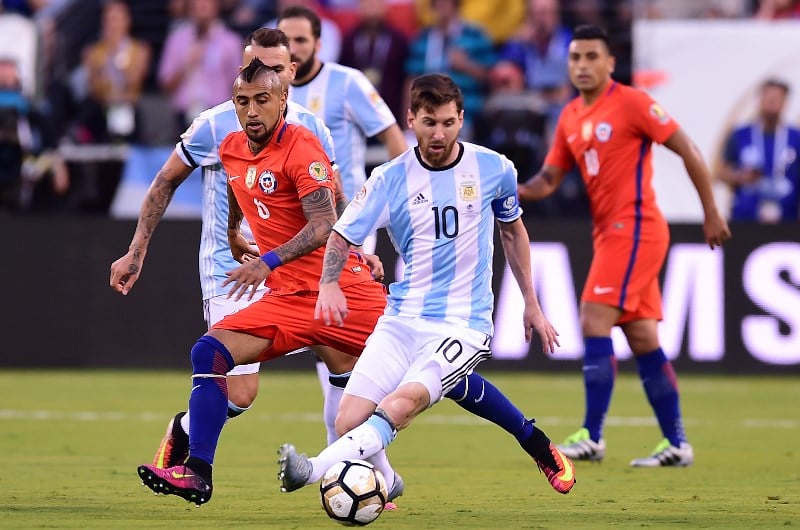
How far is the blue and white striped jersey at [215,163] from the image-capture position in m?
7.04

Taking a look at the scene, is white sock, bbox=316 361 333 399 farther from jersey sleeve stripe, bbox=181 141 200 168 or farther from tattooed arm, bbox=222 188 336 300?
jersey sleeve stripe, bbox=181 141 200 168

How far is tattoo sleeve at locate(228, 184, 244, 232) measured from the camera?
6.92m

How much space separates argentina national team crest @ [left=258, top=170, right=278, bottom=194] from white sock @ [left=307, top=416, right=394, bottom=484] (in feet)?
4.07

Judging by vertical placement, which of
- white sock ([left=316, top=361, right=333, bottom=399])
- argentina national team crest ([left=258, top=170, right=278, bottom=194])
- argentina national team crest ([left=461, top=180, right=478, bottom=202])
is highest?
argentina national team crest ([left=258, top=170, right=278, bottom=194])

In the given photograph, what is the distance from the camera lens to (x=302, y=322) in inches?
257

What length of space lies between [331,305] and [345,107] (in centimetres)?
245

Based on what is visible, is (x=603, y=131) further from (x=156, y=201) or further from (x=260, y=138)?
(x=156, y=201)

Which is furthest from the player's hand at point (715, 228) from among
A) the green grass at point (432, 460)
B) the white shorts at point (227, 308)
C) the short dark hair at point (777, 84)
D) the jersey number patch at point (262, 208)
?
the short dark hair at point (777, 84)

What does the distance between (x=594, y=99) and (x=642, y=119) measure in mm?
366

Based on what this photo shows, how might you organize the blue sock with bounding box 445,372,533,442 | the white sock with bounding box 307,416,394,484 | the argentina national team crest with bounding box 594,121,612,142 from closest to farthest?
the white sock with bounding box 307,416,394,484 < the blue sock with bounding box 445,372,533,442 < the argentina national team crest with bounding box 594,121,612,142

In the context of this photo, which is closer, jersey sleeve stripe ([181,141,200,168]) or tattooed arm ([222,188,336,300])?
tattooed arm ([222,188,336,300])

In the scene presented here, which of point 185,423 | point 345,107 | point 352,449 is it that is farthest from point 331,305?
point 345,107

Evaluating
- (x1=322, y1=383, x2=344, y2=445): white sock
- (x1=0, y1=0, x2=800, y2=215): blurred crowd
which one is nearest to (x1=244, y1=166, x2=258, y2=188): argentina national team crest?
(x1=322, y1=383, x2=344, y2=445): white sock

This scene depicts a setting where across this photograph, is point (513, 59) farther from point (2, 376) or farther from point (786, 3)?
point (2, 376)
